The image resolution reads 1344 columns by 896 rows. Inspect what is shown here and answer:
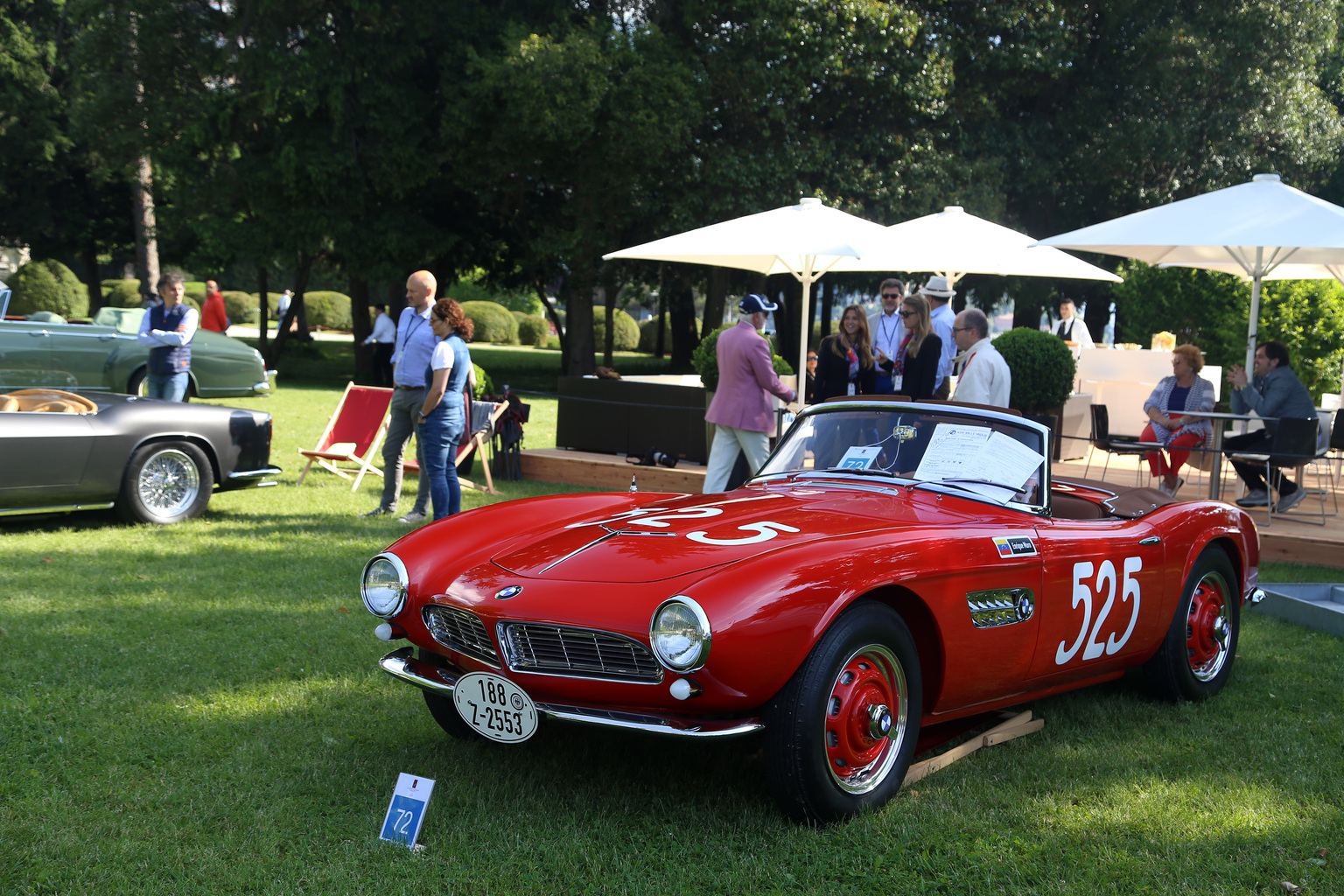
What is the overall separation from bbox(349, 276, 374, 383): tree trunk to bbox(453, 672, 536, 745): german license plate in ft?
72.5

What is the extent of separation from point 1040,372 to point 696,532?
30.8 ft

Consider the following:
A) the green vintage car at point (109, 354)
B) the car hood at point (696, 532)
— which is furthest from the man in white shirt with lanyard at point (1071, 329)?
the green vintage car at point (109, 354)

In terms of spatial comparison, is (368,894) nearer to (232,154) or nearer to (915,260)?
(915,260)

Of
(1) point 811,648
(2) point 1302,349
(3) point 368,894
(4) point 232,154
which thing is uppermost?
(4) point 232,154

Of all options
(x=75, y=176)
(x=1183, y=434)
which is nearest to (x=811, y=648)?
(x=1183, y=434)

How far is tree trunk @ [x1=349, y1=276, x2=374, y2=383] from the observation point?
25.2 metres

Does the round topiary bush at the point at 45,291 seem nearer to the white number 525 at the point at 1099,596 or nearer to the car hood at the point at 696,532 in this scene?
the car hood at the point at 696,532

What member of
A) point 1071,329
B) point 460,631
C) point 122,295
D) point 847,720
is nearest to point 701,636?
point 847,720

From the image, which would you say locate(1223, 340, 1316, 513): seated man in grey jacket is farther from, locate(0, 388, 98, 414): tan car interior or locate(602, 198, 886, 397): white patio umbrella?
locate(0, 388, 98, 414): tan car interior

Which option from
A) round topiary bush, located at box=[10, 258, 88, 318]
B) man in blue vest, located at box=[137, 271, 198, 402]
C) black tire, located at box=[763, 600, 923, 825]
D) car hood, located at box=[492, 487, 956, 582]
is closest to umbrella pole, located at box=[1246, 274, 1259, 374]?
car hood, located at box=[492, 487, 956, 582]

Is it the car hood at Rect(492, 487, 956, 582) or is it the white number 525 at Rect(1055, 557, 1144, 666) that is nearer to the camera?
the car hood at Rect(492, 487, 956, 582)

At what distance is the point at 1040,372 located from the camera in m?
12.3

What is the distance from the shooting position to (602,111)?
2103 centimetres

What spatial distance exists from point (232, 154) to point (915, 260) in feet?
62.5
